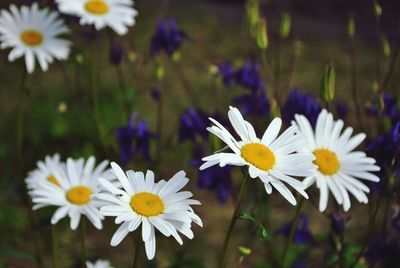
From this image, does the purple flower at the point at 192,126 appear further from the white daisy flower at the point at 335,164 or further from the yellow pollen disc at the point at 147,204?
the yellow pollen disc at the point at 147,204

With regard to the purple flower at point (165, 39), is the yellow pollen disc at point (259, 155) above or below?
below

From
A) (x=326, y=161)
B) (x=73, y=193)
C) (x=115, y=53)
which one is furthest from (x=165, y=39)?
(x=326, y=161)

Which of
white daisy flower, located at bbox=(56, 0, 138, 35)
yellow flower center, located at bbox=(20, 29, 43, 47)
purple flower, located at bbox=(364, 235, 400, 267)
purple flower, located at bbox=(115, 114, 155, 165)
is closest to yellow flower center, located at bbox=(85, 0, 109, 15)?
white daisy flower, located at bbox=(56, 0, 138, 35)

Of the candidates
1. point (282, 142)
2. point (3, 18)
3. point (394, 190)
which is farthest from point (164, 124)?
point (282, 142)

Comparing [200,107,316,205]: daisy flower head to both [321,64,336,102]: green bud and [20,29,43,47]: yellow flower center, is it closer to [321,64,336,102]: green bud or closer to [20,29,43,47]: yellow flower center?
[321,64,336,102]: green bud

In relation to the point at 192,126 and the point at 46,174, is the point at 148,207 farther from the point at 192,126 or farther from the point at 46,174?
the point at 192,126

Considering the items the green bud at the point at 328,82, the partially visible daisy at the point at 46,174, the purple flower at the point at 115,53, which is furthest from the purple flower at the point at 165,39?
the green bud at the point at 328,82

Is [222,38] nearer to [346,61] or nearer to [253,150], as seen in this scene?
[346,61]
